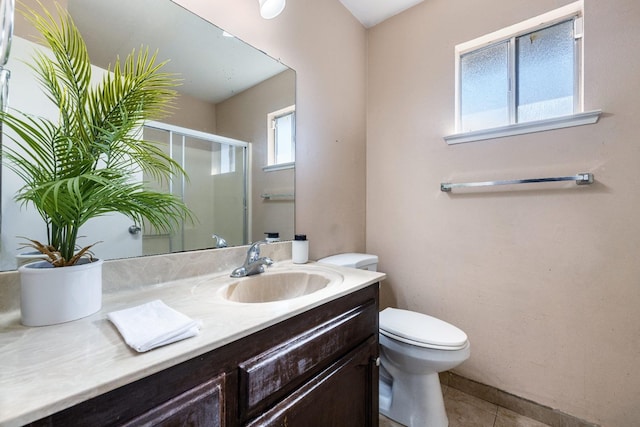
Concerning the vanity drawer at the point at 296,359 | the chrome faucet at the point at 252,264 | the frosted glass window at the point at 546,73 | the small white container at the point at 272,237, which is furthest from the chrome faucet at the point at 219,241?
the frosted glass window at the point at 546,73

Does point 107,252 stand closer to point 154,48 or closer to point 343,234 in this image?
point 154,48

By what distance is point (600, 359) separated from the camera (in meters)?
1.20

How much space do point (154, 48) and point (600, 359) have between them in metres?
2.26

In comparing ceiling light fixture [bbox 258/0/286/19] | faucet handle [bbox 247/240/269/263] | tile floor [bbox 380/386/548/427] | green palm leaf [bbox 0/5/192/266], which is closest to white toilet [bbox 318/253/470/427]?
tile floor [bbox 380/386/548/427]

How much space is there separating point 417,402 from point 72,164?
5.22 ft

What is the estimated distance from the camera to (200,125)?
1.08 meters

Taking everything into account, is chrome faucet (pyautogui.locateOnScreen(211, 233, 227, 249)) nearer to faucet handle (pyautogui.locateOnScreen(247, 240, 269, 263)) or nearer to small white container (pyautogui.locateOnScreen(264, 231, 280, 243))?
faucet handle (pyautogui.locateOnScreen(247, 240, 269, 263))

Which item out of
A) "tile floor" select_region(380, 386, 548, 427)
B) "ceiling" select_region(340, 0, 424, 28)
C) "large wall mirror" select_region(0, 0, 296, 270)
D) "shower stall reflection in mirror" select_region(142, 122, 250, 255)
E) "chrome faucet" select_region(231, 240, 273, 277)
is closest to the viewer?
"large wall mirror" select_region(0, 0, 296, 270)

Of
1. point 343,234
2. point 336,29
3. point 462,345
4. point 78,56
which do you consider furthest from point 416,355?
point 336,29

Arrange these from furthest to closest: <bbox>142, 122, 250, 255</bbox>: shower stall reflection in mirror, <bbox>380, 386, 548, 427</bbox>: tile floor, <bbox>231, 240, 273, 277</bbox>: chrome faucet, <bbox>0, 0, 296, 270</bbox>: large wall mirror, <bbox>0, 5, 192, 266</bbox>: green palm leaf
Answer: <bbox>380, 386, 548, 427</bbox>: tile floor → <bbox>231, 240, 273, 277</bbox>: chrome faucet → <bbox>142, 122, 250, 255</bbox>: shower stall reflection in mirror → <bbox>0, 0, 296, 270</bbox>: large wall mirror → <bbox>0, 5, 192, 266</bbox>: green palm leaf

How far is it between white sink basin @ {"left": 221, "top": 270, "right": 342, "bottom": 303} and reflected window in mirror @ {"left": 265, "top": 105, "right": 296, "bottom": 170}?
0.55 meters

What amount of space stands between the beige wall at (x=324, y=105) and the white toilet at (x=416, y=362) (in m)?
0.60

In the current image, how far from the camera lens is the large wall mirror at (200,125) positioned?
0.72m

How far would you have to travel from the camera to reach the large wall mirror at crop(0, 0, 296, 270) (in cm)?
72
